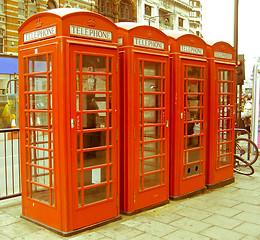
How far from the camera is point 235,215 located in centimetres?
498

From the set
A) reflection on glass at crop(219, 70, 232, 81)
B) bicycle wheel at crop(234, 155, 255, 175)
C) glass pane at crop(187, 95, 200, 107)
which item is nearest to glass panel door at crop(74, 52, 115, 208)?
glass pane at crop(187, 95, 200, 107)

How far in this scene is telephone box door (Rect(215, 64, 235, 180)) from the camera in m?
6.41

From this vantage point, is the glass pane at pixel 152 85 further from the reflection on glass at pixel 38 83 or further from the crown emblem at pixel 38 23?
the crown emblem at pixel 38 23

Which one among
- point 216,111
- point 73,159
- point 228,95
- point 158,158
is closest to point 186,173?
point 158,158

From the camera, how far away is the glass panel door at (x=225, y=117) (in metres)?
6.46

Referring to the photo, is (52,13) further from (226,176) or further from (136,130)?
(226,176)

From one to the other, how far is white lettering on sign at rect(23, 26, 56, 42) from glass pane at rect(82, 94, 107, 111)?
88cm

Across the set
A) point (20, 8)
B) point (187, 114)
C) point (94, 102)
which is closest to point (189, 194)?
point (187, 114)

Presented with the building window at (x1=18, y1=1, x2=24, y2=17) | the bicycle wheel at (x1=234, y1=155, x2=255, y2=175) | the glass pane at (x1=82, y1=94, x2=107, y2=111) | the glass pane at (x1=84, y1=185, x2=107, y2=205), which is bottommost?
the bicycle wheel at (x1=234, y1=155, x2=255, y2=175)

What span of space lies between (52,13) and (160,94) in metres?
2.04

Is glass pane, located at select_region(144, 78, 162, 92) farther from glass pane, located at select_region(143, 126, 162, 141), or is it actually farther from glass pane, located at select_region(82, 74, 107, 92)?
glass pane, located at select_region(82, 74, 107, 92)

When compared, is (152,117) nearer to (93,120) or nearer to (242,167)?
(93,120)

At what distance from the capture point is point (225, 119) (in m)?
6.68

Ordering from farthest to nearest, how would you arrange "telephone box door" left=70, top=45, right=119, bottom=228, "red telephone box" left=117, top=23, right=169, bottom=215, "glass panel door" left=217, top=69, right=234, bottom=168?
1. "glass panel door" left=217, top=69, right=234, bottom=168
2. "red telephone box" left=117, top=23, right=169, bottom=215
3. "telephone box door" left=70, top=45, right=119, bottom=228
